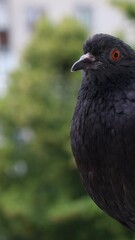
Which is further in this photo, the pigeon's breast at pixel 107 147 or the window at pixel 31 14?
the window at pixel 31 14

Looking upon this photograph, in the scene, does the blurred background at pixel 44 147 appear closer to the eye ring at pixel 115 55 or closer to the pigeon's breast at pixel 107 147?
the pigeon's breast at pixel 107 147

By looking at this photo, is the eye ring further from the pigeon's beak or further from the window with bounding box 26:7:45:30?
the window with bounding box 26:7:45:30

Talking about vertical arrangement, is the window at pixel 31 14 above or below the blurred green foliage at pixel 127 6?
below

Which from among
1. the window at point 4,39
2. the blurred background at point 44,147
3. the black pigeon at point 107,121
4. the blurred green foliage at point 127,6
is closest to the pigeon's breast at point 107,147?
the black pigeon at point 107,121

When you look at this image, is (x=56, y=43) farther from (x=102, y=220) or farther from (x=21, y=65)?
(x=102, y=220)

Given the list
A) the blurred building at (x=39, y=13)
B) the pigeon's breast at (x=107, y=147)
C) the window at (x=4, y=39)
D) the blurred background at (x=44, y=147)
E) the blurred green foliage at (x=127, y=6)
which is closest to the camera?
the pigeon's breast at (x=107, y=147)

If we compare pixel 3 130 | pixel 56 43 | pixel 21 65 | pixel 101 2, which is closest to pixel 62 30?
pixel 56 43

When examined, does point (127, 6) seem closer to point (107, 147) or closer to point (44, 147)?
point (44, 147)
